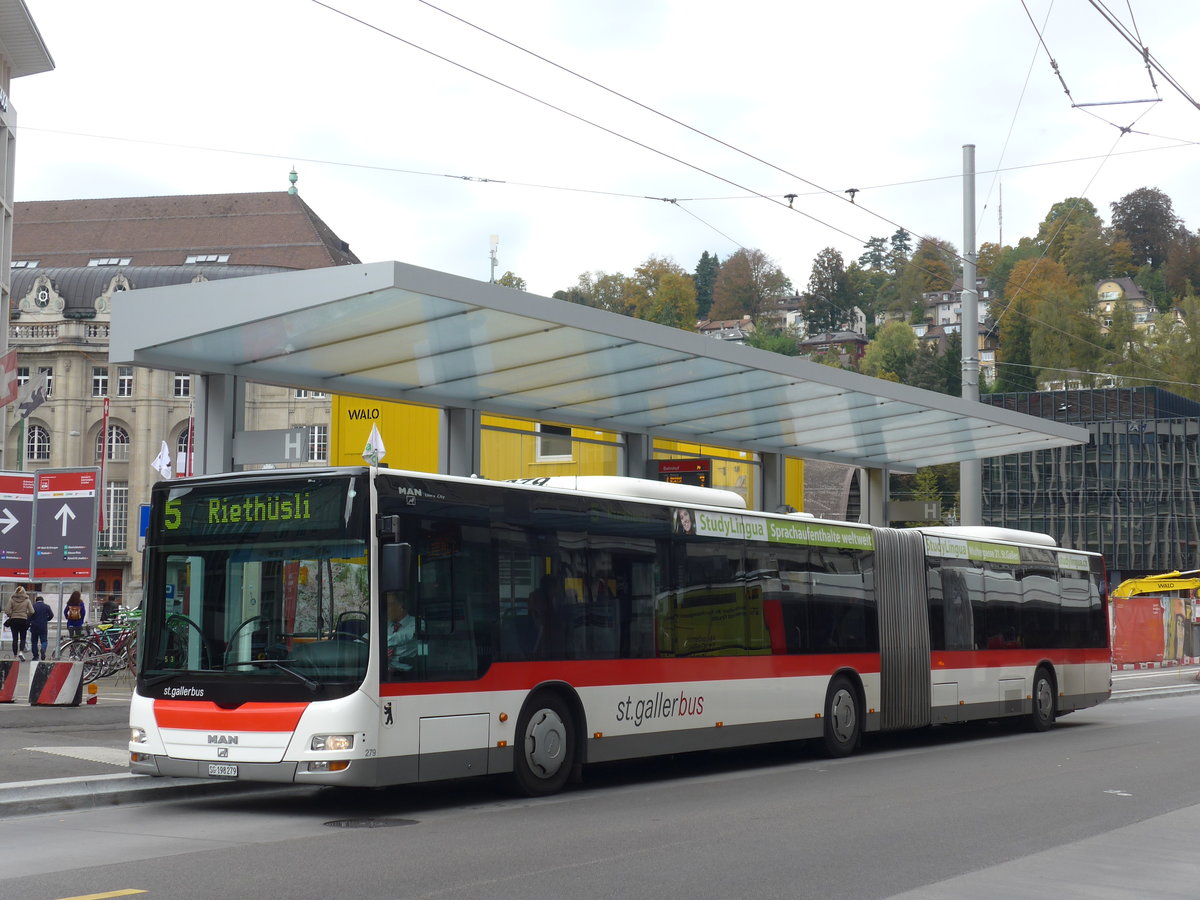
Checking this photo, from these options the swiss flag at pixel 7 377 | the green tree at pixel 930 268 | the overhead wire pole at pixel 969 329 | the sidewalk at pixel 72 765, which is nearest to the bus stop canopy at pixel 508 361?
the overhead wire pole at pixel 969 329

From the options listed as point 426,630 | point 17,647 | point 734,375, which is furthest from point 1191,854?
point 17,647

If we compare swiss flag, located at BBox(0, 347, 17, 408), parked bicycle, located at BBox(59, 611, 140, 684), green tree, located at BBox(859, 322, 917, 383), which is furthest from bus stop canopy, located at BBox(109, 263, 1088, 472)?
green tree, located at BBox(859, 322, 917, 383)

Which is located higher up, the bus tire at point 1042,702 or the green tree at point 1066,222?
the green tree at point 1066,222

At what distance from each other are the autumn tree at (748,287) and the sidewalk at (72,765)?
483 ft

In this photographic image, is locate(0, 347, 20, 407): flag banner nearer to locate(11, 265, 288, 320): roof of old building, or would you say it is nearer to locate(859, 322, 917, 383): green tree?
locate(11, 265, 288, 320): roof of old building

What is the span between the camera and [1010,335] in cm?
12381

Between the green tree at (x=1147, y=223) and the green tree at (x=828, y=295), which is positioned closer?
the green tree at (x=1147, y=223)

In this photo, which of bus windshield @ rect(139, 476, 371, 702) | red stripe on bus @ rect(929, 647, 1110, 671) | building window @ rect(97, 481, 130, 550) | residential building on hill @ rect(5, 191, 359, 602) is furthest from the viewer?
building window @ rect(97, 481, 130, 550)

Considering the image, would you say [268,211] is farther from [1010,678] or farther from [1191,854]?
[1191,854]

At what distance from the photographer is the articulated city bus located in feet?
35.5

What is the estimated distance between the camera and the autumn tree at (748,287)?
538 ft

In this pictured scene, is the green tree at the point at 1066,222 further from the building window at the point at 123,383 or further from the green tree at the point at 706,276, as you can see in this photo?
the building window at the point at 123,383

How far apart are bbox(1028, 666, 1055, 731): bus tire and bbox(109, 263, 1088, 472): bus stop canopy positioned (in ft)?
12.4

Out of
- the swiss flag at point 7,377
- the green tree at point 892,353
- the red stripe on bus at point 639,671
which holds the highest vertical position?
the green tree at point 892,353
